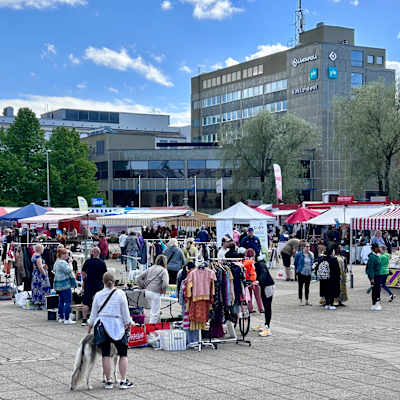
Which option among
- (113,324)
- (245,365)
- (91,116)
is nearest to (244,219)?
(245,365)

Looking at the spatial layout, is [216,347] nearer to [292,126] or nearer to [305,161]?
[292,126]

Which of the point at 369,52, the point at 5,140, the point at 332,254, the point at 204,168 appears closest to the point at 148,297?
the point at 332,254

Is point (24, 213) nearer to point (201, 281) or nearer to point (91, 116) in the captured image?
point (201, 281)

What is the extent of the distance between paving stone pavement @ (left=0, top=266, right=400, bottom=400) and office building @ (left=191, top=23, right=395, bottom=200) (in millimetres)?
66726

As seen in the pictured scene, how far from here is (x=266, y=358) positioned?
11.5 meters

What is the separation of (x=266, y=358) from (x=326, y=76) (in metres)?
77.1

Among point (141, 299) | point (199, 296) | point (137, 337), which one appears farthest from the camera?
point (141, 299)

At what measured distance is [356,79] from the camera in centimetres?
8700

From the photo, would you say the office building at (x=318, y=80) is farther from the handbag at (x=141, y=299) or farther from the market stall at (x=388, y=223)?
the handbag at (x=141, y=299)

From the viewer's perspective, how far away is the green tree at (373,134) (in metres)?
54.8

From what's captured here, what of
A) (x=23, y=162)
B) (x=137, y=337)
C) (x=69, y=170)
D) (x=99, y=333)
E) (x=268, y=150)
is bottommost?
(x=137, y=337)

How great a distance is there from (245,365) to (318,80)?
3059 inches

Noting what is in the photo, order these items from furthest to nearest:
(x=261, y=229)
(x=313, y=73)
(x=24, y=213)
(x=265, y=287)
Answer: (x=313, y=73) → (x=24, y=213) → (x=261, y=229) → (x=265, y=287)

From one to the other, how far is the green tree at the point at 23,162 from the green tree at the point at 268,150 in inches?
769
